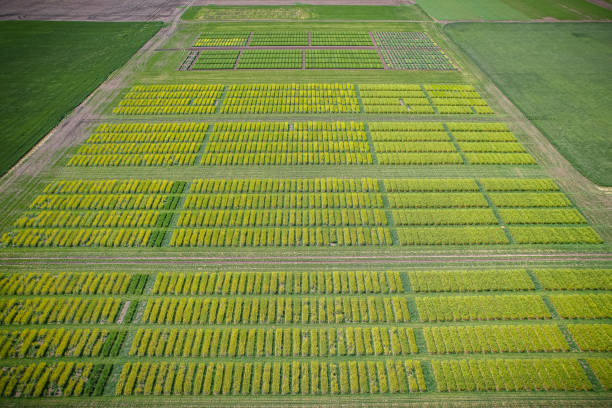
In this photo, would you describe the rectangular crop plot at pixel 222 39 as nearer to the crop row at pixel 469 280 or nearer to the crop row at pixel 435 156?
the crop row at pixel 435 156

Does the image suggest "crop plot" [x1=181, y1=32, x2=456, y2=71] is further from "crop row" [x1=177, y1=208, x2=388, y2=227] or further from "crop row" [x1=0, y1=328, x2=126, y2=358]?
"crop row" [x1=0, y1=328, x2=126, y2=358]

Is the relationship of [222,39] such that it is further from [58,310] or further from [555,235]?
[555,235]

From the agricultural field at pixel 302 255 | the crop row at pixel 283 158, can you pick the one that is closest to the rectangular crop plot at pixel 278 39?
the agricultural field at pixel 302 255

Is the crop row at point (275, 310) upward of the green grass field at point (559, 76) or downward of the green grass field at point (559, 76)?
downward

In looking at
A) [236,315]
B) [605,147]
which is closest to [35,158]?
[236,315]

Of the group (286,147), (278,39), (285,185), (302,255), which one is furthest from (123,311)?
(278,39)

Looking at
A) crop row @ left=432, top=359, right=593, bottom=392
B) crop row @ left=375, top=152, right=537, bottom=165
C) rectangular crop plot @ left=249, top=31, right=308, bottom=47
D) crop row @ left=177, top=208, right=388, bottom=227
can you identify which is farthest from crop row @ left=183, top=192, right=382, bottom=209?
rectangular crop plot @ left=249, top=31, right=308, bottom=47

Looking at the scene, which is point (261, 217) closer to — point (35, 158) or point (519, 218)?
point (519, 218)
